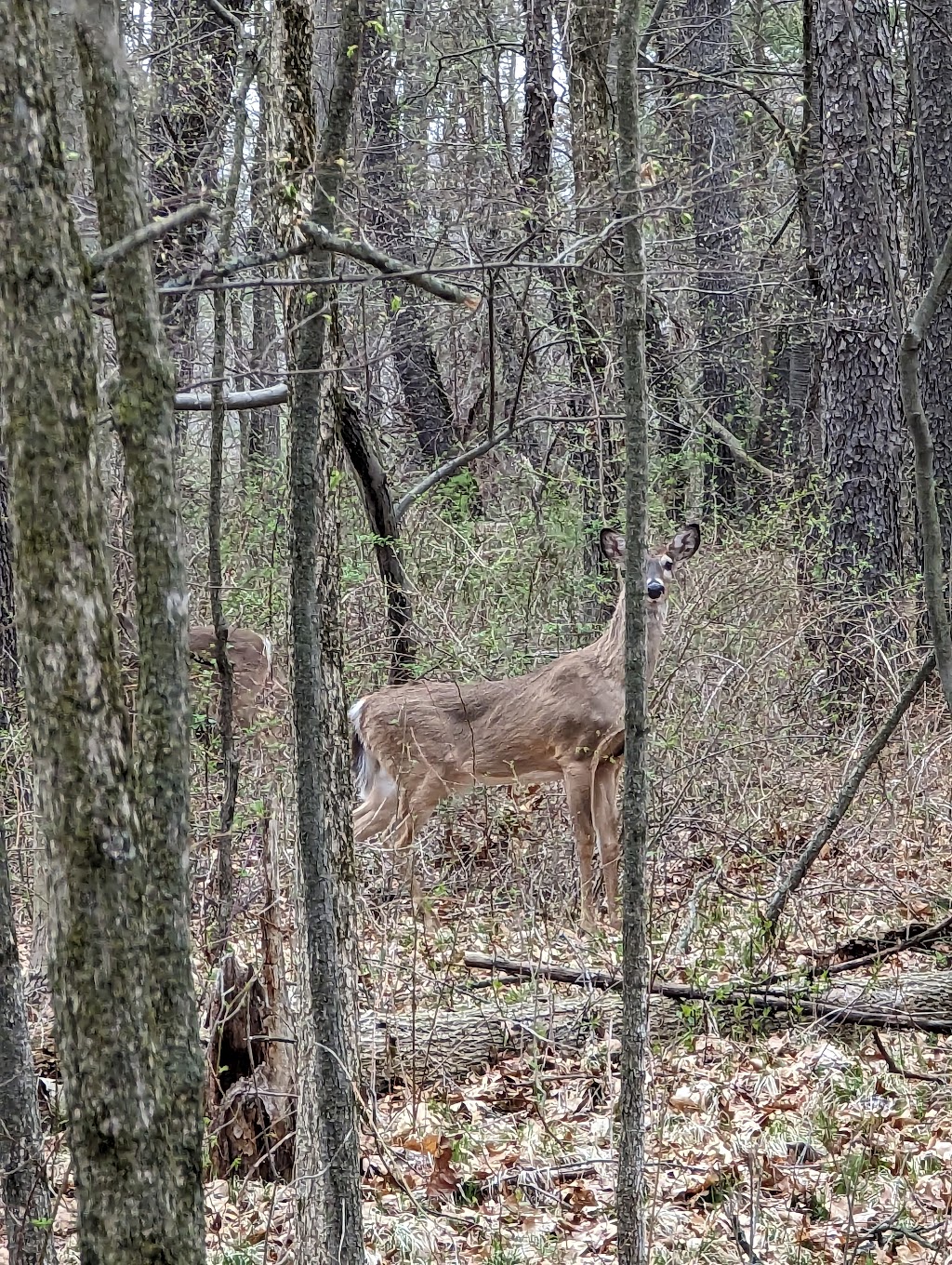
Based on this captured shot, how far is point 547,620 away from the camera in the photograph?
34.4 ft

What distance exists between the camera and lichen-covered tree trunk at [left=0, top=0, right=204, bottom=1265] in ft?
8.52

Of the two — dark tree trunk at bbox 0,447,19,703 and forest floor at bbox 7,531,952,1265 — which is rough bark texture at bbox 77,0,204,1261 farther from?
dark tree trunk at bbox 0,447,19,703

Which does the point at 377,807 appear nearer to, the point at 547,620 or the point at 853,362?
the point at 547,620

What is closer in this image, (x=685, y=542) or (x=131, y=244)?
(x=131, y=244)

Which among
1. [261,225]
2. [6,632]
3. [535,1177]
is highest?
[261,225]

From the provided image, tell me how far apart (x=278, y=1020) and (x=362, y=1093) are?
50 cm

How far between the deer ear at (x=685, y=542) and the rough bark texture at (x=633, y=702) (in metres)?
4.34

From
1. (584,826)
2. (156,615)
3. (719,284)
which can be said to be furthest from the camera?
(719,284)

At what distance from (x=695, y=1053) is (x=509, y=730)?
2.87 meters

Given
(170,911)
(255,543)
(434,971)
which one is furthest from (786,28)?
(170,911)

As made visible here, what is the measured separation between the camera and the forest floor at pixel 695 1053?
197 inches

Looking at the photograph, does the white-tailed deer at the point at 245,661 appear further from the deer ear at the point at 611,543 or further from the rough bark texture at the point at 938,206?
the rough bark texture at the point at 938,206

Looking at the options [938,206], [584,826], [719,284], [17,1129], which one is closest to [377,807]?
[584,826]

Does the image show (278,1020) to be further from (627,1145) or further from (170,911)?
(170,911)
